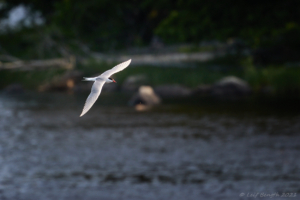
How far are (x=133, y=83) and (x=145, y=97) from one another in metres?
11.2

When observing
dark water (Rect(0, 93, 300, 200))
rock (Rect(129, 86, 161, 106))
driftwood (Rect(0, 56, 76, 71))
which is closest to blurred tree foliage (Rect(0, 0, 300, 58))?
driftwood (Rect(0, 56, 76, 71))

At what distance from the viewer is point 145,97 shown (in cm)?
4234

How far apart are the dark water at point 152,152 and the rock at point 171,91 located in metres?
6.17

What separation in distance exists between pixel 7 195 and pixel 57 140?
11.7m

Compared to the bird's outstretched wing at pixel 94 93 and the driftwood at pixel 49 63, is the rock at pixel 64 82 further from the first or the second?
the bird's outstretched wing at pixel 94 93

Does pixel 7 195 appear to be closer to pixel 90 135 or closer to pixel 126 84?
pixel 90 135

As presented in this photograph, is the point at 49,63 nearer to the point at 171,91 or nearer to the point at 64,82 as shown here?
the point at 64,82

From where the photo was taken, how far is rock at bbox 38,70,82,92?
Answer: 52688mm

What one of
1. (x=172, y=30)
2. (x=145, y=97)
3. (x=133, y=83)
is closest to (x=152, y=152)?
(x=145, y=97)

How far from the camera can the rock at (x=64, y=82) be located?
52.7m

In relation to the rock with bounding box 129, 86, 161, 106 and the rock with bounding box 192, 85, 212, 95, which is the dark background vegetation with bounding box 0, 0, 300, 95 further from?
the rock with bounding box 129, 86, 161, 106

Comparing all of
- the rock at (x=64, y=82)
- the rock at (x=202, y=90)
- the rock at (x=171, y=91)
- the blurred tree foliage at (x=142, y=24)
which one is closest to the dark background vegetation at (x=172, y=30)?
the blurred tree foliage at (x=142, y=24)

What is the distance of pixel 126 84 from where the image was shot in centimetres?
5347

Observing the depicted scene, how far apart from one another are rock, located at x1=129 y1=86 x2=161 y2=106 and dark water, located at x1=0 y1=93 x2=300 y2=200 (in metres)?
1.09
